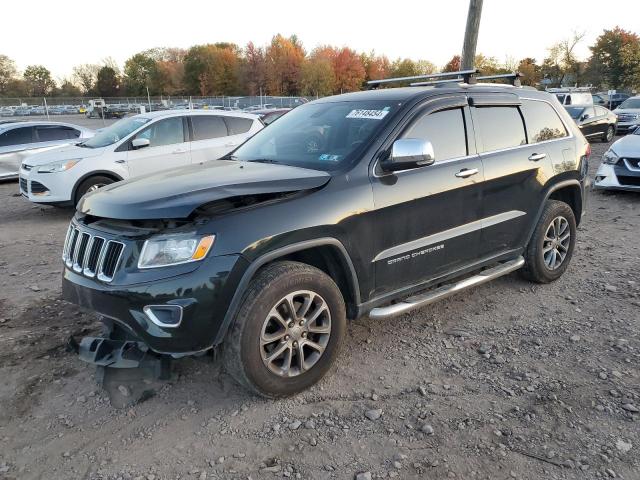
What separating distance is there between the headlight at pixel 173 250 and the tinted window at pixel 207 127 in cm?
677

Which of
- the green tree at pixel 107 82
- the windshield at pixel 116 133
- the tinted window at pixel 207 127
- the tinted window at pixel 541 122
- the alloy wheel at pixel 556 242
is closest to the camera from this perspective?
the tinted window at pixel 541 122

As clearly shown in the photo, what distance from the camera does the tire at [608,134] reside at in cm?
1822

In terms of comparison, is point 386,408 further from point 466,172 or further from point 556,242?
point 556,242

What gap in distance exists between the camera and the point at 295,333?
3188mm

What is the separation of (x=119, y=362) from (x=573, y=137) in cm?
450

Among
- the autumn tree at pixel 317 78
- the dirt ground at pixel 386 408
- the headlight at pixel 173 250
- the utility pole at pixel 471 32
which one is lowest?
the dirt ground at pixel 386 408

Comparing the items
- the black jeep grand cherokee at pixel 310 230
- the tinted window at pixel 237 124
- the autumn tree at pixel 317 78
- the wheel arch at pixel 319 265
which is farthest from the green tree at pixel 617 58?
the wheel arch at pixel 319 265

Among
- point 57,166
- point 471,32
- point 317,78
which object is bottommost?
point 57,166

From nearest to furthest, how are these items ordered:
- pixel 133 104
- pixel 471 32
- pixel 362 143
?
pixel 362 143 < pixel 471 32 < pixel 133 104

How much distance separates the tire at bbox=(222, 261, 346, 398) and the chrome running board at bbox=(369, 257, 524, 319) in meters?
0.36

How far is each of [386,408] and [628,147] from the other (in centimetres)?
798

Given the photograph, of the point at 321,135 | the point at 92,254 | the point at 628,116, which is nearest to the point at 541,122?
the point at 321,135

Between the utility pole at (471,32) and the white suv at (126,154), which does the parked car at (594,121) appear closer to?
the utility pole at (471,32)

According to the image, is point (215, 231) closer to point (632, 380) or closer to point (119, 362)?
point (119, 362)
